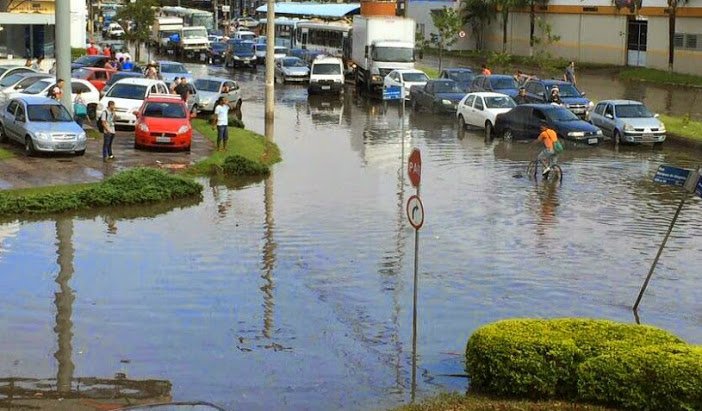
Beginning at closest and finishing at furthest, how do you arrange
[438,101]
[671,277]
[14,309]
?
1. [14,309]
2. [671,277]
3. [438,101]

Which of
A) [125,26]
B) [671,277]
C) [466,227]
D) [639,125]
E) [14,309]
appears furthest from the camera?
[125,26]

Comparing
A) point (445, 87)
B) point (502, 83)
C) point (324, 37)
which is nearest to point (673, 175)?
point (445, 87)

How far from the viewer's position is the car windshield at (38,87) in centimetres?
3756

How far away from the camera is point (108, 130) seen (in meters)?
29.1

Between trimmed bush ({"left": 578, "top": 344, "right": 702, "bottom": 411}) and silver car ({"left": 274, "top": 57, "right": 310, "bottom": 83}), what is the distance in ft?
163

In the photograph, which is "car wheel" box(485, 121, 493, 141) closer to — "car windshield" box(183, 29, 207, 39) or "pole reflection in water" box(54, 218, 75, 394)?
"pole reflection in water" box(54, 218, 75, 394)

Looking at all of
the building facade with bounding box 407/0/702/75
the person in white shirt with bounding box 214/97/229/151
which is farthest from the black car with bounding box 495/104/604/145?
the building facade with bounding box 407/0/702/75

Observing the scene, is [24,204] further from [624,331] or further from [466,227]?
[624,331]

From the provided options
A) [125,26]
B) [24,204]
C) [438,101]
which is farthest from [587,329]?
[125,26]

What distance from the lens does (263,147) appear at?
109ft

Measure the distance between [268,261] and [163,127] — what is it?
41.4 ft

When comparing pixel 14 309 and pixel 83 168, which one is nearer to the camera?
pixel 14 309

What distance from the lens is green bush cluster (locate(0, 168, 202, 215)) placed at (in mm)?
23234

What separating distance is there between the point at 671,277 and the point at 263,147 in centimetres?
1650
